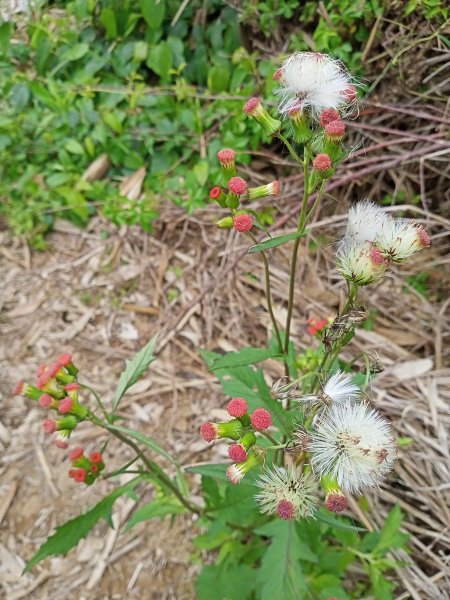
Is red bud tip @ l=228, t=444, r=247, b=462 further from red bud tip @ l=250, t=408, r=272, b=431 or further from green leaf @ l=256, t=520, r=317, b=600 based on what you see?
green leaf @ l=256, t=520, r=317, b=600

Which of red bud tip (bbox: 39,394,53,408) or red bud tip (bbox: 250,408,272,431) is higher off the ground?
red bud tip (bbox: 250,408,272,431)

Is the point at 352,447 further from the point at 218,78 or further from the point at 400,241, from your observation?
the point at 218,78

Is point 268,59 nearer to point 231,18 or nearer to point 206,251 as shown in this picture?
point 231,18

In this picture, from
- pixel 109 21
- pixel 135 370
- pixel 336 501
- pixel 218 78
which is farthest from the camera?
pixel 109 21

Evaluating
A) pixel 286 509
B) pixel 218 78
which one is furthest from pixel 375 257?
pixel 218 78

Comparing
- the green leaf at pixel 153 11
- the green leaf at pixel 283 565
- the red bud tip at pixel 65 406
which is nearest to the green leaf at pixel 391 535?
the green leaf at pixel 283 565

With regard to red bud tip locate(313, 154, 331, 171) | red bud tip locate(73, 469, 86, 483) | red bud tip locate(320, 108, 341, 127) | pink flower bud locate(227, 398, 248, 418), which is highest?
red bud tip locate(320, 108, 341, 127)

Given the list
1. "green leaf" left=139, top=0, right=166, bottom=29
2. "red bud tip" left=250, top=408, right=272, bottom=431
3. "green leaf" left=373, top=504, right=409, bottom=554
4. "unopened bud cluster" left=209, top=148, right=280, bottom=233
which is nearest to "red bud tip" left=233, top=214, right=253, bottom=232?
"unopened bud cluster" left=209, top=148, right=280, bottom=233

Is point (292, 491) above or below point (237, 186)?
below
